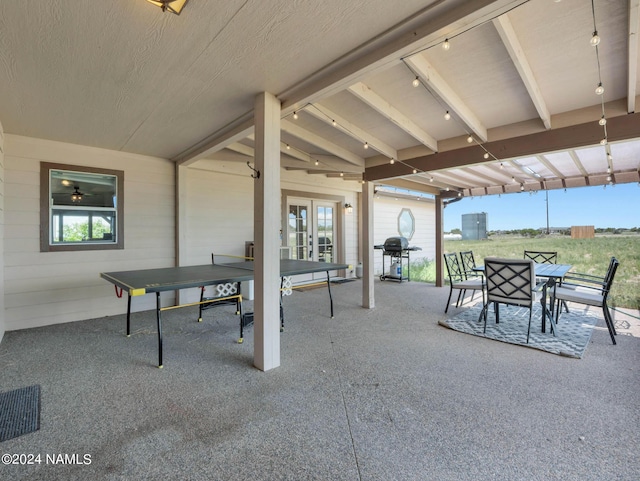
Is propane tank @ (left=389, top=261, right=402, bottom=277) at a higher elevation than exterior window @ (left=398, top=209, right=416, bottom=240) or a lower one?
lower

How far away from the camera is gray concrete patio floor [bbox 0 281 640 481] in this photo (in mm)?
1603

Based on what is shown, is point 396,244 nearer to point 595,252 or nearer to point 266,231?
point 595,252

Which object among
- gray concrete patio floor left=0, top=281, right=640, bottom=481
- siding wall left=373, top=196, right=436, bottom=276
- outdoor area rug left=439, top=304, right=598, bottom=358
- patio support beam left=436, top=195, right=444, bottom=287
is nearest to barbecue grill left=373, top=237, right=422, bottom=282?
→ siding wall left=373, top=196, right=436, bottom=276

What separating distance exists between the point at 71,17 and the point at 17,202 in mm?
3351

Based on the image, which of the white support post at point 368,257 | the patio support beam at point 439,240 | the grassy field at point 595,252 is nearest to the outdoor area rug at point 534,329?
the white support post at point 368,257

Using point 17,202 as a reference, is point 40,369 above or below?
below

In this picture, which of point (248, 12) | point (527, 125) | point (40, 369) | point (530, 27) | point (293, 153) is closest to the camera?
point (248, 12)

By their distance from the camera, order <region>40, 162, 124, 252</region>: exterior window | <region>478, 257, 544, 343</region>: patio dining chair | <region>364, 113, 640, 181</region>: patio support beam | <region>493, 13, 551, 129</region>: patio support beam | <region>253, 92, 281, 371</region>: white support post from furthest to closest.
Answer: <region>40, 162, 124, 252</region>: exterior window
<region>478, 257, 544, 343</region>: patio dining chair
<region>364, 113, 640, 181</region>: patio support beam
<region>253, 92, 281, 371</region>: white support post
<region>493, 13, 551, 129</region>: patio support beam

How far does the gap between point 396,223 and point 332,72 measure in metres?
7.67

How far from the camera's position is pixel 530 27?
6.55 feet

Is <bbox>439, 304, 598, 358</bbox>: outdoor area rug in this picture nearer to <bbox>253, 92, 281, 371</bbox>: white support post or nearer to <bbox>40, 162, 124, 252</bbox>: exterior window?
<bbox>253, 92, 281, 371</bbox>: white support post

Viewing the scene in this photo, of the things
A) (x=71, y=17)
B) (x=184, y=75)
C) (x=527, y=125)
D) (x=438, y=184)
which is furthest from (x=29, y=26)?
(x=438, y=184)

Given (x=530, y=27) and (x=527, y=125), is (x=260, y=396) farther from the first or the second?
(x=527, y=125)

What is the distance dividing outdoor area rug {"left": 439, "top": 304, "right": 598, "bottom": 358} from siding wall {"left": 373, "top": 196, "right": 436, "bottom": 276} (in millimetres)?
3854
